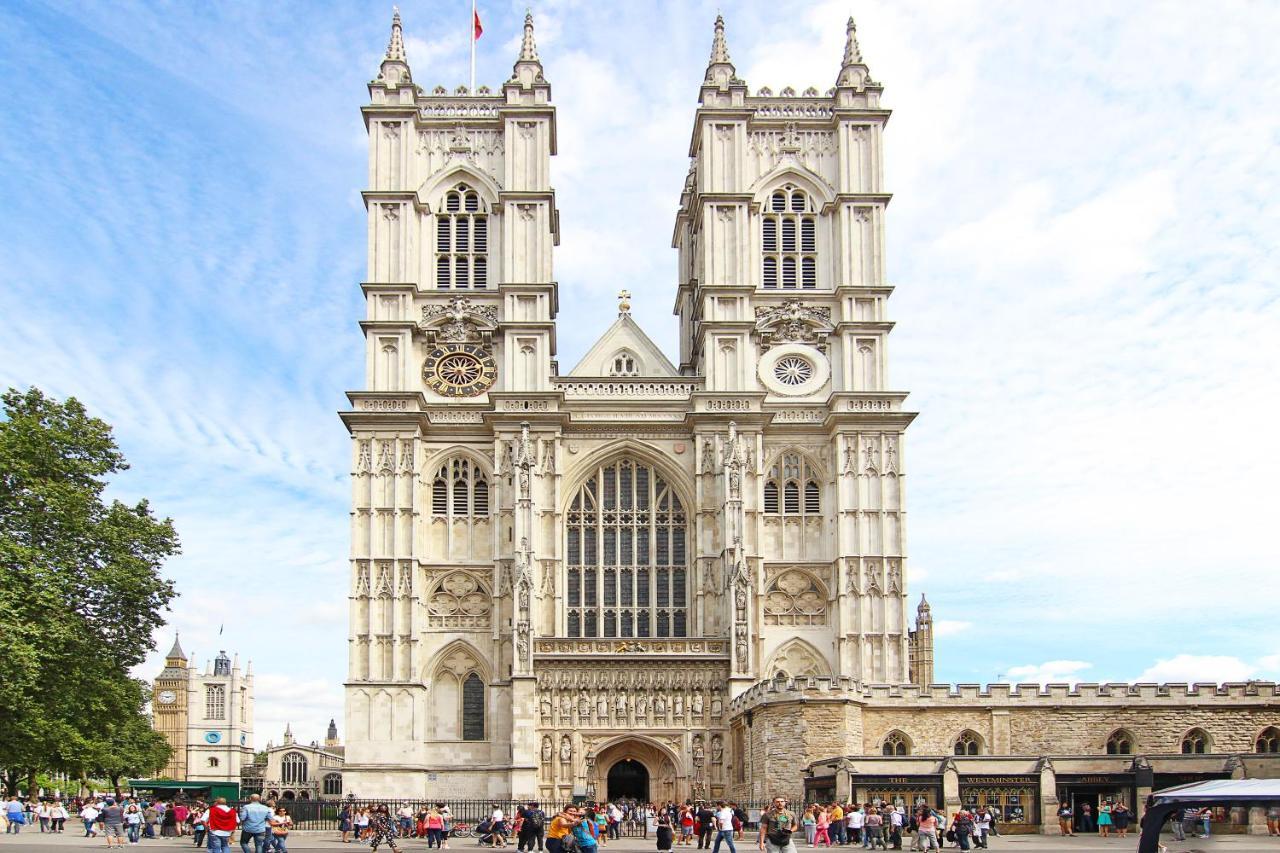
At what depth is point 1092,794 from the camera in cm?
3972

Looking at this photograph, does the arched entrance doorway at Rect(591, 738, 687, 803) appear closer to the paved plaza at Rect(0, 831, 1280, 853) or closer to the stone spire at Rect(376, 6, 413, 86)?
the paved plaza at Rect(0, 831, 1280, 853)

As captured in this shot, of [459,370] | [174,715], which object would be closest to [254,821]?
A: [459,370]

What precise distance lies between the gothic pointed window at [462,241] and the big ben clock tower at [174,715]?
80.9m

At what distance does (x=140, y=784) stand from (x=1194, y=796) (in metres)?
59.1

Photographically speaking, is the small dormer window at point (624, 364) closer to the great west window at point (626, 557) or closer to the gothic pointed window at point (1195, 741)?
the great west window at point (626, 557)

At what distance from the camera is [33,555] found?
37688 mm

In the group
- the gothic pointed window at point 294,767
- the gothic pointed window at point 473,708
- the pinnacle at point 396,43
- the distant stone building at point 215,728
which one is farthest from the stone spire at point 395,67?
the distant stone building at point 215,728

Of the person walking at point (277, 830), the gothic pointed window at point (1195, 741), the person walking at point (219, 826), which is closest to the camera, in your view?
the person walking at point (219, 826)

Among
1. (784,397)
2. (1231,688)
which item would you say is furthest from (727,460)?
(1231,688)

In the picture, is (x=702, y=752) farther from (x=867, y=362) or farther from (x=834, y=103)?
(x=834, y=103)

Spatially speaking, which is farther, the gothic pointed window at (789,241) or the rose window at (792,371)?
the gothic pointed window at (789,241)

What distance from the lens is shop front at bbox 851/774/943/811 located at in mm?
38875

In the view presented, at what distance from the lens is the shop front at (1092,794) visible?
1544 inches

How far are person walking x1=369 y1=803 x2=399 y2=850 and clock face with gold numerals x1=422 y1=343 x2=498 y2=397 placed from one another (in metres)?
19.3
